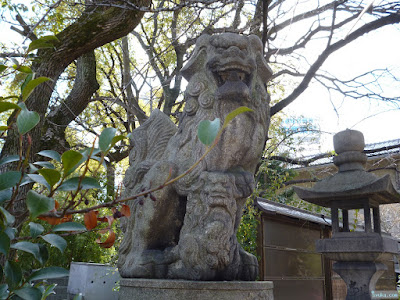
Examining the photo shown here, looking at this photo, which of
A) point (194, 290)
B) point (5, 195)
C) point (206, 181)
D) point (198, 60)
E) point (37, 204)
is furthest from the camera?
point (198, 60)

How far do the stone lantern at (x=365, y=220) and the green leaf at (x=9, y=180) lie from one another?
4124mm

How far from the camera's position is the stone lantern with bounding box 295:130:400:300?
13.9 ft

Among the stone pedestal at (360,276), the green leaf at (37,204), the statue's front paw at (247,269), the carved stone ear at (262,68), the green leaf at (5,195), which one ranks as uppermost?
the carved stone ear at (262,68)

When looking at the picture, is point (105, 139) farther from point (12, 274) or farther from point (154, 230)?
point (154, 230)

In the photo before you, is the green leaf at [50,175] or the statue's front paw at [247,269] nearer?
the green leaf at [50,175]

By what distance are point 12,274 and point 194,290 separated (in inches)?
58.6

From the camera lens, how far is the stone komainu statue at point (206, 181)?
231 cm

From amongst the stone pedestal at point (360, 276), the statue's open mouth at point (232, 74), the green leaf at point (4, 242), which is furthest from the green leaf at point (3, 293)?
the stone pedestal at point (360, 276)

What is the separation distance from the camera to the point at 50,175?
760 millimetres

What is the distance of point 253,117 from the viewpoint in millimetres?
2635

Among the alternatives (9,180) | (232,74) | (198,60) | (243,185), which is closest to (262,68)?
(232,74)

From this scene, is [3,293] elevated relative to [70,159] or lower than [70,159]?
lower

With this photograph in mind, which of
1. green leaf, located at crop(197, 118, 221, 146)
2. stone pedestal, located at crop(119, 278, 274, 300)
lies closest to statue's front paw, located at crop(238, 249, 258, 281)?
stone pedestal, located at crop(119, 278, 274, 300)

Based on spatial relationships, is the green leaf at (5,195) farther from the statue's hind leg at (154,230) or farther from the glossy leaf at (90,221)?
the statue's hind leg at (154,230)
